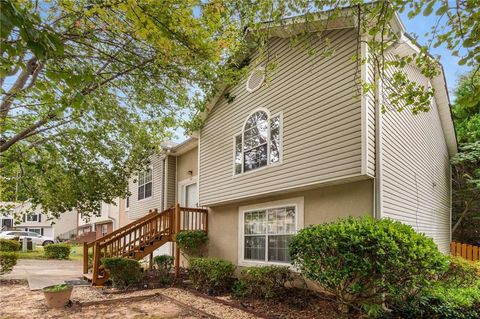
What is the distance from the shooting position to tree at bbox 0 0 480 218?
4516 mm

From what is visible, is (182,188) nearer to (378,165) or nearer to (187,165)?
(187,165)

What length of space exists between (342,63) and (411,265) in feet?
14.0

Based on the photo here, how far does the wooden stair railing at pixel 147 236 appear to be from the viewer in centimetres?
1095

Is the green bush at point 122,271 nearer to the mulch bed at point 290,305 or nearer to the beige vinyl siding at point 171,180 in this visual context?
the mulch bed at point 290,305

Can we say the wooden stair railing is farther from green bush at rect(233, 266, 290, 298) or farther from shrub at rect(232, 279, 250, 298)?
green bush at rect(233, 266, 290, 298)

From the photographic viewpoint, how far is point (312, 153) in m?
7.79

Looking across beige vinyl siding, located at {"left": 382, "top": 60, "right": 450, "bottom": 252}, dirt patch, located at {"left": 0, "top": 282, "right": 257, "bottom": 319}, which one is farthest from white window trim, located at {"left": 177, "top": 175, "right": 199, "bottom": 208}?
beige vinyl siding, located at {"left": 382, "top": 60, "right": 450, "bottom": 252}

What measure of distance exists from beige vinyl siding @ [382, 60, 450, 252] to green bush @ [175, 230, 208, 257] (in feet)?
20.6

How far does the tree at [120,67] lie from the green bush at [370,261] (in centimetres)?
218

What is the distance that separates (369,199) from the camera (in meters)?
7.00

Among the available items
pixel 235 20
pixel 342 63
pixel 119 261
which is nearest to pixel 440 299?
pixel 342 63

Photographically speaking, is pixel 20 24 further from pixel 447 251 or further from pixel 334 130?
pixel 447 251

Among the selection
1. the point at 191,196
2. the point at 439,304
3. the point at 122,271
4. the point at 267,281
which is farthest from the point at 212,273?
the point at 191,196

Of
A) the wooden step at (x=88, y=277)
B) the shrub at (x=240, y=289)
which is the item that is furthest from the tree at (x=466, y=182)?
the wooden step at (x=88, y=277)
